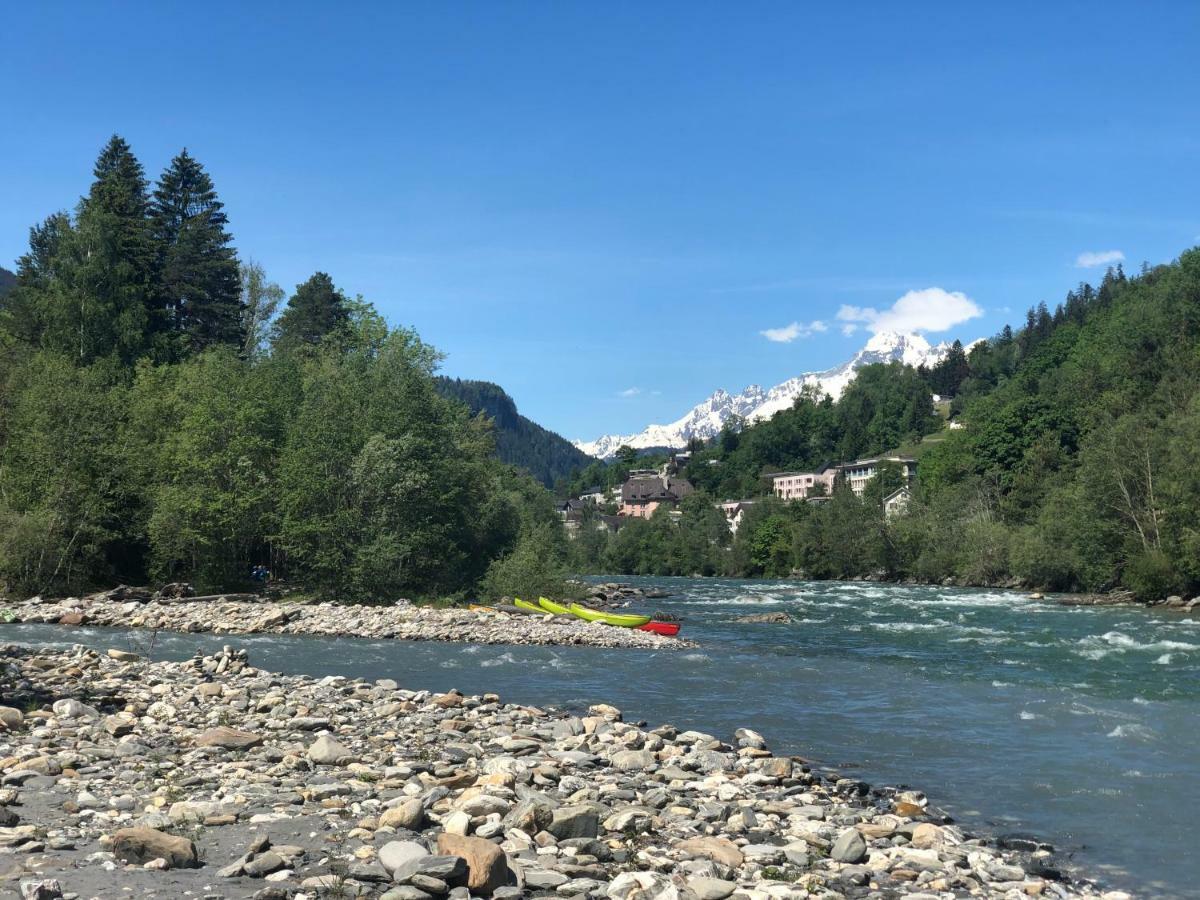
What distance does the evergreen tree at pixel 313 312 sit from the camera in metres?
74.5

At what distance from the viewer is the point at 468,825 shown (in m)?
9.24

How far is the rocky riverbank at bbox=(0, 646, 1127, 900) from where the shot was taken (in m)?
7.84

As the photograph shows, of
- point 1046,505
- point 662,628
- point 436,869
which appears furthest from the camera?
point 1046,505

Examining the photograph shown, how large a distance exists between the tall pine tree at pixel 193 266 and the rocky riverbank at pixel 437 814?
47184 mm

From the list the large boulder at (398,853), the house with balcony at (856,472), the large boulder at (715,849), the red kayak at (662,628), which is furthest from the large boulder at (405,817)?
the house with balcony at (856,472)

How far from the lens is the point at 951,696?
20719mm

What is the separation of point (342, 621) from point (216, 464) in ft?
38.0

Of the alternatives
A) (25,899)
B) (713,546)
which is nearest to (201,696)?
(25,899)

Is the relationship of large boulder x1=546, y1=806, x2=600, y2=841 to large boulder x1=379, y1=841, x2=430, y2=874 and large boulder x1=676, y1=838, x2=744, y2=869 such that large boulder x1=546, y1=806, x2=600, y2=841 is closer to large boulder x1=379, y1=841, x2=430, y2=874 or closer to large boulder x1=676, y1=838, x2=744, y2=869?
large boulder x1=676, y1=838, x2=744, y2=869

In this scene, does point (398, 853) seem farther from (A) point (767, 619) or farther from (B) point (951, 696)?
(A) point (767, 619)

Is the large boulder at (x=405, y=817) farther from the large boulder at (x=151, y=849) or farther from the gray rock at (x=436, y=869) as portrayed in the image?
the large boulder at (x=151, y=849)

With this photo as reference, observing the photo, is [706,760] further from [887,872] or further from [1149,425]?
[1149,425]

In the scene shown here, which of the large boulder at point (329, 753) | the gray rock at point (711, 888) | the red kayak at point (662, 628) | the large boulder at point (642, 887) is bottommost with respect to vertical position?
the red kayak at point (662, 628)

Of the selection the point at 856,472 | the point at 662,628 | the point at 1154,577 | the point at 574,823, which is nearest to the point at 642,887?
the point at 574,823
